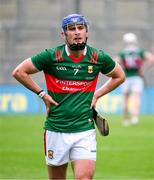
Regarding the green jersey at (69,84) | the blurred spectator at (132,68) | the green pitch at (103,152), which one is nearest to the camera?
the green jersey at (69,84)

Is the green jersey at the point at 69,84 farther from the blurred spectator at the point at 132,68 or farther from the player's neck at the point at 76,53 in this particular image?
the blurred spectator at the point at 132,68

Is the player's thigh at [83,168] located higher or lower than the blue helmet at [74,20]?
lower

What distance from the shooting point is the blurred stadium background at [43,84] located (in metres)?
15.5

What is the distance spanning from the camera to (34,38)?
3488 centimetres

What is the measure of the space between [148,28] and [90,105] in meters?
25.3

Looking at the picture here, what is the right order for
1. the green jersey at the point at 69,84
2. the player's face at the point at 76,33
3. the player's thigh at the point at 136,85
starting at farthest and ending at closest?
the player's thigh at the point at 136,85 → the green jersey at the point at 69,84 → the player's face at the point at 76,33

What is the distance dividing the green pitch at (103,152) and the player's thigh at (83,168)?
440 centimetres

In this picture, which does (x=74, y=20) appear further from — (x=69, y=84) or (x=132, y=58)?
(x=132, y=58)

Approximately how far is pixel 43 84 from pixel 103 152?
13085 millimetres

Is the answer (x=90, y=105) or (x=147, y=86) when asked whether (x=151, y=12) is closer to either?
(x=147, y=86)

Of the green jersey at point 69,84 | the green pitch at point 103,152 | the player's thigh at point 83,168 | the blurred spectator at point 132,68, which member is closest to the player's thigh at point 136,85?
the blurred spectator at point 132,68

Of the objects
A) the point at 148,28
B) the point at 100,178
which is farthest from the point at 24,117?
the point at 100,178

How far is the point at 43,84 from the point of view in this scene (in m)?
30.3

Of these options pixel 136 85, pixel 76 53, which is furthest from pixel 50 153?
pixel 136 85
